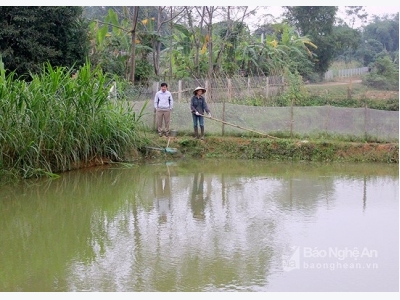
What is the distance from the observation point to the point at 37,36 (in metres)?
15.3

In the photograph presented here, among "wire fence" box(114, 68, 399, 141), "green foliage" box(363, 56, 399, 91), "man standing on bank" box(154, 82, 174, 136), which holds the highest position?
"green foliage" box(363, 56, 399, 91)

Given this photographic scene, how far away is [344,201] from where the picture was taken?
25.4ft

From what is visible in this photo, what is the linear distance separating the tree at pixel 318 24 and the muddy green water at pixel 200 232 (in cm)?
2068

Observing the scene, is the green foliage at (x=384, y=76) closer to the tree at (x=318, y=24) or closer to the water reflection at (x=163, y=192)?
the tree at (x=318, y=24)

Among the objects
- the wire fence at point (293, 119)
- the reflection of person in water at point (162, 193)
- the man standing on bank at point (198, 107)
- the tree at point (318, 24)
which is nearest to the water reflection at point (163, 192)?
the reflection of person in water at point (162, 193)

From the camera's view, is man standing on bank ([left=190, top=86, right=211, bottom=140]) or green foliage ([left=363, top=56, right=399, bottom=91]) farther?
green foliage ([left=363, top=56, right=399, bottom=91])

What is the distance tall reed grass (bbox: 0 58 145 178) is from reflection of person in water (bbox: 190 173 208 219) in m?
1.80

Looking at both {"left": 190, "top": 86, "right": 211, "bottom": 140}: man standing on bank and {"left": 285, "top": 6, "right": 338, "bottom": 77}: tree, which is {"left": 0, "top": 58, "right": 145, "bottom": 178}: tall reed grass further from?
{"left": 285, "top": 6, "right": 338, "bottom": 77}: tree

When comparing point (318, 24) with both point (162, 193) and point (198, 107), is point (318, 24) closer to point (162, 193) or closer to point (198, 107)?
point (198, 107)

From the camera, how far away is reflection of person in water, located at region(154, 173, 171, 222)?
23.4ft

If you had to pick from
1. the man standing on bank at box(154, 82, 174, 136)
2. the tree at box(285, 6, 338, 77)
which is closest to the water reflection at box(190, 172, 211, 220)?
Answer: the man standing on bank at box(154, 82, 174, 136)

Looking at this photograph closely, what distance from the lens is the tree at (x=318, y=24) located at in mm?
29531

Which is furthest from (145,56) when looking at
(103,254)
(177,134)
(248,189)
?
Result: (103,254)

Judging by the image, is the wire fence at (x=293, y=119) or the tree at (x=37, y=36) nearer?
the wire fence at (x=293, y=119)
